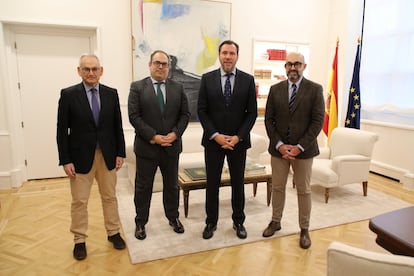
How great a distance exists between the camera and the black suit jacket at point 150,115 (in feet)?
8.61

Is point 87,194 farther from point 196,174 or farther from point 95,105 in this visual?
point 196,174

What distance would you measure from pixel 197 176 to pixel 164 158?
724mm

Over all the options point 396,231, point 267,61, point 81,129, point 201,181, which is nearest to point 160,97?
point 81,129

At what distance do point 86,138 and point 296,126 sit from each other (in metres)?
1.67

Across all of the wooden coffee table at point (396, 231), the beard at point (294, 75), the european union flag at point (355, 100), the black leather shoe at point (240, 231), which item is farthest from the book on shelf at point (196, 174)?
the european union flag at point (355, 100)

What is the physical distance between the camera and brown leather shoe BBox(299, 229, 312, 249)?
8.93 feet

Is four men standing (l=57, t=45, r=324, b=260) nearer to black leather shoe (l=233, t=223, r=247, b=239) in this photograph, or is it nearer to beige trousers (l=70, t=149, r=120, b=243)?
beige trousers (l=70, t=149, r=120, b=243)

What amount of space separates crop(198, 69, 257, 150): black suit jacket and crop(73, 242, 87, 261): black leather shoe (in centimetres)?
129

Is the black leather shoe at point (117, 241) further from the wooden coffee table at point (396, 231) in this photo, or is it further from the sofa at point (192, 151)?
the wooden coffee table at point (396, 231)

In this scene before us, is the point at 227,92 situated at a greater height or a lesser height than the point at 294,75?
lesser

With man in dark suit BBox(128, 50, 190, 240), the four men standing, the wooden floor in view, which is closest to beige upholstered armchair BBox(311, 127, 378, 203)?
the wooden floor

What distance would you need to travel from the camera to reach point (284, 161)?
2.75 meters

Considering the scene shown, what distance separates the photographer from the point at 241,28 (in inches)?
204

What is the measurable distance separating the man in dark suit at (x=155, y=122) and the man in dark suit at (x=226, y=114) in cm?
24
